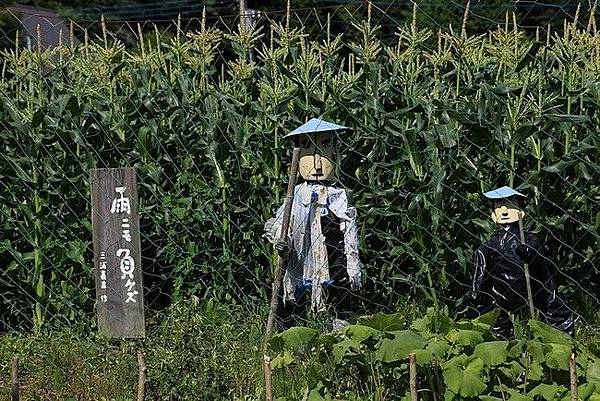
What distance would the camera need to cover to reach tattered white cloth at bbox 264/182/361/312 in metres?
5.59

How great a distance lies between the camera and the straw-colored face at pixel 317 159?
5.64m

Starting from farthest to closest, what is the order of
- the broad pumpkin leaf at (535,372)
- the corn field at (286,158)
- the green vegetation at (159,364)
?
1. the corn field at (286,158)
2. the green vegetation at (159,364)
3. the broad pumpkin leaf at (535,372)


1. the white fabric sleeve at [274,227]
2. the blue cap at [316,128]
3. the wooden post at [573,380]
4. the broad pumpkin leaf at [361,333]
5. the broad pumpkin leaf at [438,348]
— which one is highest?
the blue cap at [316,128]

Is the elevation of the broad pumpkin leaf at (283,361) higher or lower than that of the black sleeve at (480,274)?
lower

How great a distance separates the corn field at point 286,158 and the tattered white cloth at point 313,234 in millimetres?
526

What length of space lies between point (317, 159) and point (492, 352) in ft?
6.99

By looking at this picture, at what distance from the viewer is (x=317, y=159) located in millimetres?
5633

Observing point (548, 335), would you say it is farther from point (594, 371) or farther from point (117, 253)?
point (117, 253)

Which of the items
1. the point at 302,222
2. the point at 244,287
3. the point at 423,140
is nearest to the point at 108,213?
the point at 302,222

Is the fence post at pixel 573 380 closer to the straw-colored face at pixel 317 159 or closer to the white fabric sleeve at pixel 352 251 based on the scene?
the white fabric sleeve at pixel 352 251

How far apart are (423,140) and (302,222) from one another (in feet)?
3.81

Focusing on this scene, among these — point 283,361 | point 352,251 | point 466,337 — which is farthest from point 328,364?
point 352,251

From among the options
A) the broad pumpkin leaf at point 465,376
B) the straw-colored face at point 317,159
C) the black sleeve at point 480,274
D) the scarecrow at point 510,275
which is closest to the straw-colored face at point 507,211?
the scarecrow at point 510,275

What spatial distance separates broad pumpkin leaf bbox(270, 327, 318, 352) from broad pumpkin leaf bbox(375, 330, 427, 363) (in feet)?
1.12
